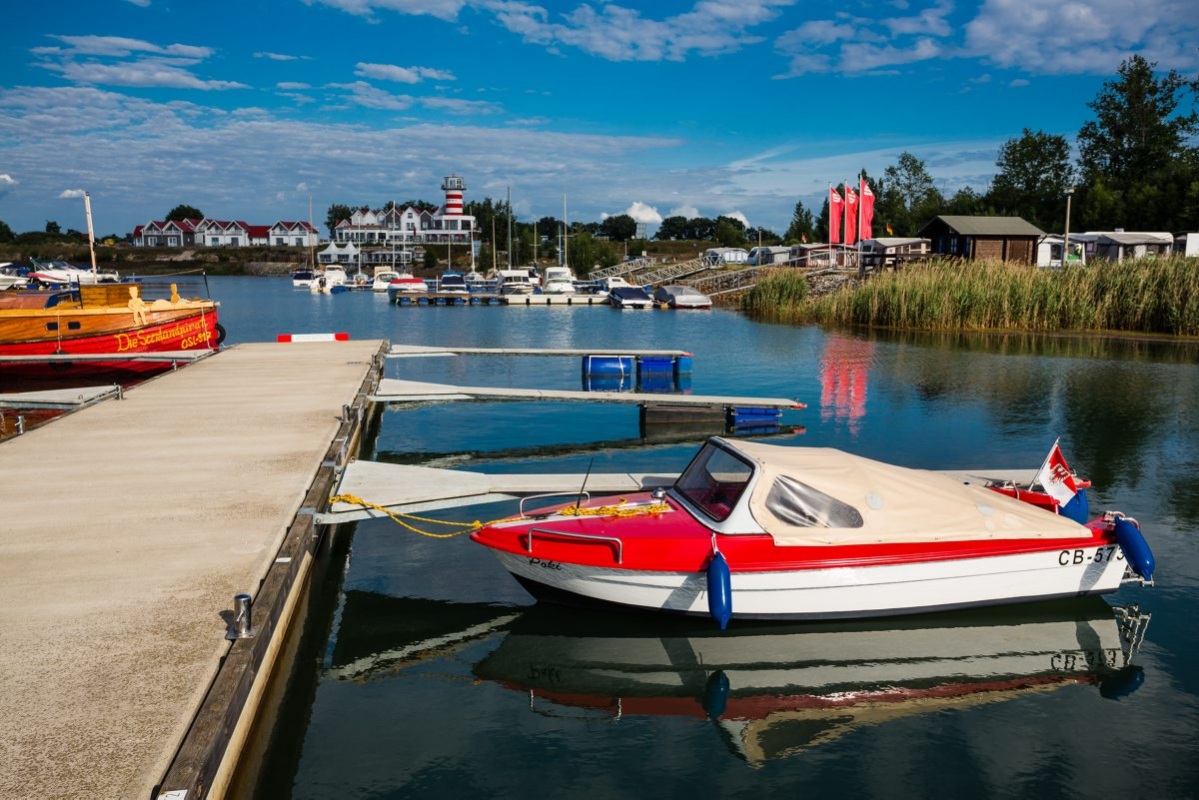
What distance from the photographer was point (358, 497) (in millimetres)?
11453

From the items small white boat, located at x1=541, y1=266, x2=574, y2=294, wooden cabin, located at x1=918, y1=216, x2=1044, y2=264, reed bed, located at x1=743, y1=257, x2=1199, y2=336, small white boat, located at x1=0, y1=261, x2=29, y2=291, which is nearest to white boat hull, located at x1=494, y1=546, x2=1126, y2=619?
reed bed, located at x1=743, y1=257, x2=1199, y2=336

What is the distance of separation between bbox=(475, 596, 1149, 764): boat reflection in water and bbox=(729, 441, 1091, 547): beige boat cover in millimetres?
1426

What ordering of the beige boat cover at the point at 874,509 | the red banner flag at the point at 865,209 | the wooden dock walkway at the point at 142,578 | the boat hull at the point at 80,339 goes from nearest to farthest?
the wooden dock walkway at the point at 142,578
the beige boat cover at the point at 874,509
the boat hull at the point at 80,339
the red banner flag at the point at 865,209

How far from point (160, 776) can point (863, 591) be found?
7.15 metres

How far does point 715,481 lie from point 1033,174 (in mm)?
99031

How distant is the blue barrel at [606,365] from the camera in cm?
3011

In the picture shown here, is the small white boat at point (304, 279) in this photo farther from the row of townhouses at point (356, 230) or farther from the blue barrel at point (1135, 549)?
the blue barrel at point (1135, 549)

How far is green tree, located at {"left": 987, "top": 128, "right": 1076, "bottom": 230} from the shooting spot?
92562 mm

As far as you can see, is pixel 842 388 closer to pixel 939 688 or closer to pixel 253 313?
pixel 939 688

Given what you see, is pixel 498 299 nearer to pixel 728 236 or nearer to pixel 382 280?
pixel 382 280

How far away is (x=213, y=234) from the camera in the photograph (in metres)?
185

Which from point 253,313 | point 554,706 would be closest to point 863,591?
point 554,706

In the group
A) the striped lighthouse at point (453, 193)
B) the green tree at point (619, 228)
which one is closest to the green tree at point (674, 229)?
the green tree at point (619, 228)

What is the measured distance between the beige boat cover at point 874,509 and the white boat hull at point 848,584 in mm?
322
